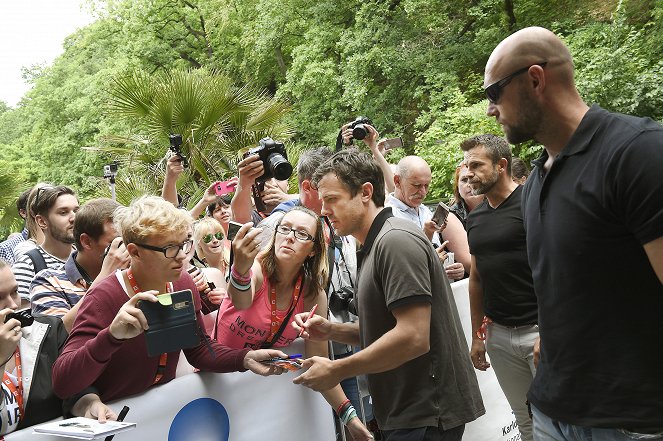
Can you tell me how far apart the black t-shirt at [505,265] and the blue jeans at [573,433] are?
1.52 m

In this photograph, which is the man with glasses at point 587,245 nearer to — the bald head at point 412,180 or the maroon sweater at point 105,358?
the maroon sweater at point 105,358

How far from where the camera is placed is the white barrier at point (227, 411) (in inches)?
115

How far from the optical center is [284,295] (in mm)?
3516

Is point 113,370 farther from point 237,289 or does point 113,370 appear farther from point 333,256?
point 333,256

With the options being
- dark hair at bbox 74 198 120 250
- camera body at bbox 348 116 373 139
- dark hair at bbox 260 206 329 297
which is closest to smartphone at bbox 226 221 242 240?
dark hair at bbox 260 206 329 297

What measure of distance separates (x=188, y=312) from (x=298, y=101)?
18.4m

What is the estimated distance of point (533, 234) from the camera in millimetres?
2270

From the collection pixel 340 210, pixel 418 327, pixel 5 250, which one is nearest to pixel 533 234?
pixel 418 327

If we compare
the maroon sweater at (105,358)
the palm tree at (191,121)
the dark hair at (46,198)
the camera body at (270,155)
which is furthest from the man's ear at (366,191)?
the palm tree at (191,121)

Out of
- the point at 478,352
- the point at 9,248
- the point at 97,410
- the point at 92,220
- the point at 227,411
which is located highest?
the point at 92,220

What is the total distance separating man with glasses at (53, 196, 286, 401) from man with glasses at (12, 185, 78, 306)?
164 cm

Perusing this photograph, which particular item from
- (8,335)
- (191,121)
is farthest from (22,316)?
(191,121)

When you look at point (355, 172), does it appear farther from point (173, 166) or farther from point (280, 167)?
point (173, 166)

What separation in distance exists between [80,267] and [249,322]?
1070 mm
